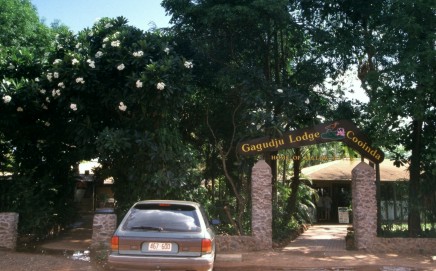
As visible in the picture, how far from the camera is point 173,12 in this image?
14.2 m

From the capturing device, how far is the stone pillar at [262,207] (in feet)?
39.4

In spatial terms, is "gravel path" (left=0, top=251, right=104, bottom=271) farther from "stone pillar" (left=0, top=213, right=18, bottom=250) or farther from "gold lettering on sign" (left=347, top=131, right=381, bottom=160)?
"gold lettering on sign" (left=347, top=131, right=381, bottom=160)

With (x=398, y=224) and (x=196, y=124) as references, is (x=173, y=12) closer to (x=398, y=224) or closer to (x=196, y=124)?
(x=196, y=124)

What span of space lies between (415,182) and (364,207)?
200 cm

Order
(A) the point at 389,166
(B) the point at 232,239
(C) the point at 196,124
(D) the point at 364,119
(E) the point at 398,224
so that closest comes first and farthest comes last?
(B) the point at 232,239, (E) the point at 398,224, (D) the point at 364,119, (C) the point at 196,124, (A) the point at 389,166

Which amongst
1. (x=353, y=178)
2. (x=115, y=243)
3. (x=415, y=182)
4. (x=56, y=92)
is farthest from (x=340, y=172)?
(x=115, y=243)

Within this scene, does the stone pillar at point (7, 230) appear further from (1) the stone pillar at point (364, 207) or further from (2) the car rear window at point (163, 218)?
(1) the stone pillar at point (364, 207)

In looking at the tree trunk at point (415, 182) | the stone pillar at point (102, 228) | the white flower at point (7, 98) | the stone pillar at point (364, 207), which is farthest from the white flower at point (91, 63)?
the tree trunk at point (415, 182)

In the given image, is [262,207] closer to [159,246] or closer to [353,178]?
[353,178]

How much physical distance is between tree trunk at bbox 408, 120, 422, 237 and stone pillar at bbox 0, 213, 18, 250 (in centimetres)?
1086

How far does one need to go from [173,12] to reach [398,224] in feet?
30.8

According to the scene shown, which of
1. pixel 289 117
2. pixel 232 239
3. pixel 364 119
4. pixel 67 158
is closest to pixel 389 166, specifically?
pixel 364 119

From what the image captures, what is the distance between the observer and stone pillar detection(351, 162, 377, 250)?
11852 mm

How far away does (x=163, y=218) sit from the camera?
696 cm
